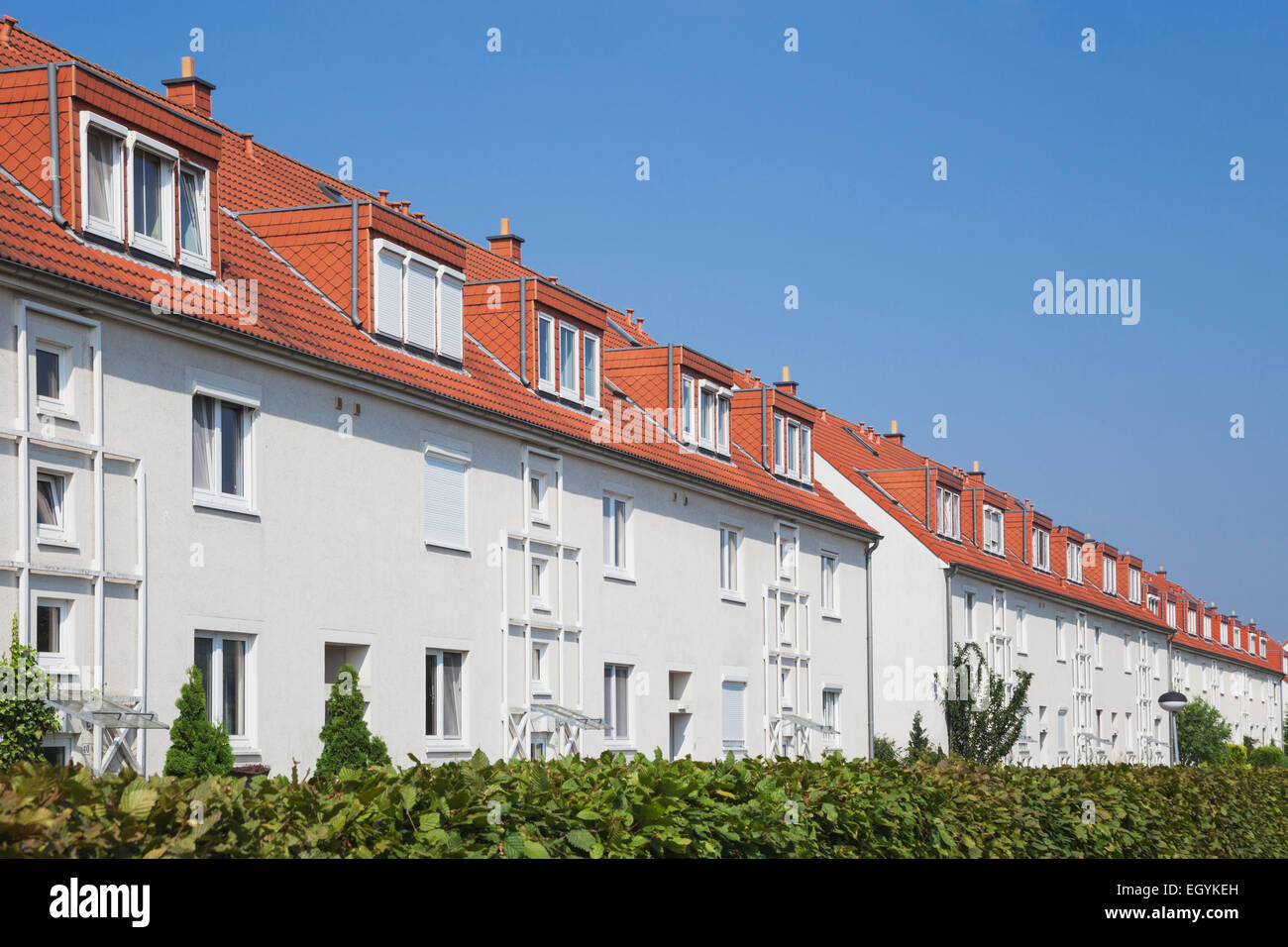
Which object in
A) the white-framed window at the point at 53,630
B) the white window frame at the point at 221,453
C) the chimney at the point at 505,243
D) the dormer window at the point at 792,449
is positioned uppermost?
the chimney at the point at 505,243

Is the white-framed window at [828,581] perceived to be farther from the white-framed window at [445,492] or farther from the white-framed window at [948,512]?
the white-framed window at [445,492]

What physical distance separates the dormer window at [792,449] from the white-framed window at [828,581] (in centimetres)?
190

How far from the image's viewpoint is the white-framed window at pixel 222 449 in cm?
1527

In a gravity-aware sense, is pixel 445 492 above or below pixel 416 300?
below

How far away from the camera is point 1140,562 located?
62.1 meters

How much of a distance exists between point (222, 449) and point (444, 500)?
416cm

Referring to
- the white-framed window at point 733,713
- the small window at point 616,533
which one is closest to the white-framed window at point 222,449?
the small window at point 616,533

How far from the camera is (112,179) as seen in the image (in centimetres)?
1501

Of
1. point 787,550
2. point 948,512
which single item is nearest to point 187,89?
point 787,550

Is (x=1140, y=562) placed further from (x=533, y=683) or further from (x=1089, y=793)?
(x=1089, y=793)

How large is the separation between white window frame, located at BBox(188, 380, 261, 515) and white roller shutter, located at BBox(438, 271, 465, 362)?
15.3ft

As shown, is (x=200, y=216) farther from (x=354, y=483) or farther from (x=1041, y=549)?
(x=1041, y=549)
